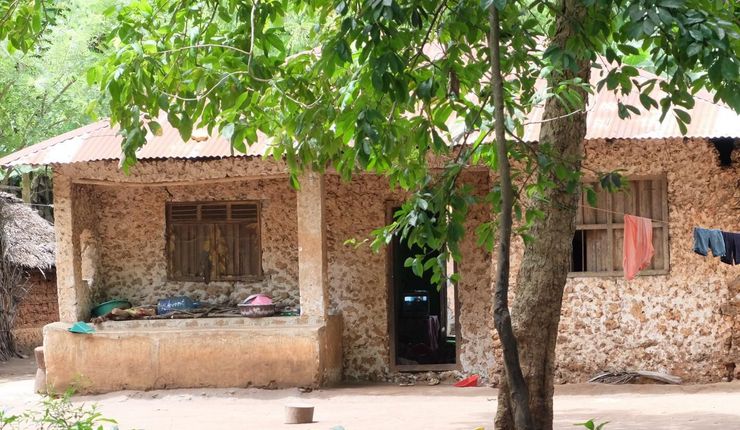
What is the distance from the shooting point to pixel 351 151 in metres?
6.20

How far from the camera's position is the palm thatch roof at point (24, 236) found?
16.6 m

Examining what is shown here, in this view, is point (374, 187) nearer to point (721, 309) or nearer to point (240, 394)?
point (240, 394)

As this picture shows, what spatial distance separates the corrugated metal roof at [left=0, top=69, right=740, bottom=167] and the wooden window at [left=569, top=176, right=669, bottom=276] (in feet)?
2.55

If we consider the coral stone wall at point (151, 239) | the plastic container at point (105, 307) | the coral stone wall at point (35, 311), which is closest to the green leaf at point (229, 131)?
the coral stone wall at point (151, 239)

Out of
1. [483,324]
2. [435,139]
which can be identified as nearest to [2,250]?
[483,324]

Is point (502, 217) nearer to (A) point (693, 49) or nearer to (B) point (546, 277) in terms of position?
(A) point (693, 49)

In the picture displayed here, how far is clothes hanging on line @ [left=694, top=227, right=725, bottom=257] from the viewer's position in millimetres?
10523

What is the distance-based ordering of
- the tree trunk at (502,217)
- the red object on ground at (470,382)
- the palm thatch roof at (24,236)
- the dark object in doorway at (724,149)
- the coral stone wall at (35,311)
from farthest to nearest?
the coral stone wall at (35,311) → the palm thatch roof at (24,236) → the red object on ground at (470,382) → the dark object in doorway at (724,149) → the tree trunk at (502,217)

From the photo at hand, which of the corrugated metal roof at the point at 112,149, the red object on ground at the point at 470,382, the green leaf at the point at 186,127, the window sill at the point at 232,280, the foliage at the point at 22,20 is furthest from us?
the window sill at the point at 232,280

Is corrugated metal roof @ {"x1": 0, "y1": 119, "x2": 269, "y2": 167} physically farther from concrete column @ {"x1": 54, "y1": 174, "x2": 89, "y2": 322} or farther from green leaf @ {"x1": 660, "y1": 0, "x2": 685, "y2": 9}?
green leaf @ {"x1": 660, "y1": 0, "x2": 685, "y2": 9}

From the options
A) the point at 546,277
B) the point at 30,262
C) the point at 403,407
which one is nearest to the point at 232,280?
the point at 403,407

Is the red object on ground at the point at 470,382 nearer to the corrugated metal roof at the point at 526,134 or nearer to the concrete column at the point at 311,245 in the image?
the concrete column at the point at 311,245

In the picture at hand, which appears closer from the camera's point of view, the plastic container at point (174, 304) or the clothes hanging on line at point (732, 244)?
the clothes hanging on line at point (732, 244)

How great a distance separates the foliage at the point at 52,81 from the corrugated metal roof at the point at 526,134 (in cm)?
608
